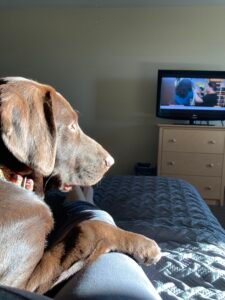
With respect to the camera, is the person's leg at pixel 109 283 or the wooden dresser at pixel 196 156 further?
the wooden dresser at pixel 196 156

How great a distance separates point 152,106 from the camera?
15.4 feet

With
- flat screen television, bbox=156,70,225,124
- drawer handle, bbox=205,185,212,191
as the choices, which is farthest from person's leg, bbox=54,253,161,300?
flat screen television, bbox=156,70,225,124

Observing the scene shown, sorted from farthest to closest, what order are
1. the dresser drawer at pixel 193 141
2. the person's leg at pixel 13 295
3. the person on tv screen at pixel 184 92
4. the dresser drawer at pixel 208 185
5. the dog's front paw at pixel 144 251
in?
the person on tv screen at pixel 184 92 → the dresser drawer at pixel 208 185 → the dresser drawer at pixel 193 141 → the dog's front paw at pixel 144 251 → the person's leg at pixel 13 295

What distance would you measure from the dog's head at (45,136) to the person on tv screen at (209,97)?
309 centimetres

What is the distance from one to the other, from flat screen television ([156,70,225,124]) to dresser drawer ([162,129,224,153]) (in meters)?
0.29

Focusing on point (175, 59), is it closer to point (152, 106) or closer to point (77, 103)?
point (152, 106)

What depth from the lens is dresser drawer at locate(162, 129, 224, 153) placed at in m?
4.07

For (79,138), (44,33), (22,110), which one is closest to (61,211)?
(79,138)

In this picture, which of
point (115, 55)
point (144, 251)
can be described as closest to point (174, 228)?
point (144, 251)

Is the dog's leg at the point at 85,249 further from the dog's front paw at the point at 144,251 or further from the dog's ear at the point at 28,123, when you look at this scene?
the dog's ear at the point at 28,123

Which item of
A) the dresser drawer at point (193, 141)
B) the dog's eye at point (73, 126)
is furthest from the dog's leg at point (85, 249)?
the dresser drawer at point (193, 141)

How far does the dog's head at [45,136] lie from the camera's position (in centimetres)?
96

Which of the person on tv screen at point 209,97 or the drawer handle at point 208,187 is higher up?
the person on tv screen at point 209,97

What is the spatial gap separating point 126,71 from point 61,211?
11.1 ft
